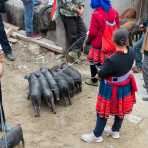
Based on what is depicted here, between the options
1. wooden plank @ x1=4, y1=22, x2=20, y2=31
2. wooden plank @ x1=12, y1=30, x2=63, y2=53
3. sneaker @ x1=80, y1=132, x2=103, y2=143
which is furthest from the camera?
wooden plank @ x1=4, y1=22, x2=20, y2=31

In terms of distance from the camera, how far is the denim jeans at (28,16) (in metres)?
9.93

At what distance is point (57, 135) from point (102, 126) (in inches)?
31.6

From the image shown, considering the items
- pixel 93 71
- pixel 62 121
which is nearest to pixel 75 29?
pixel 93 71

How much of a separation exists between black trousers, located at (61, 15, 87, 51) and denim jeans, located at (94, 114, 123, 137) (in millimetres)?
Result: 3030

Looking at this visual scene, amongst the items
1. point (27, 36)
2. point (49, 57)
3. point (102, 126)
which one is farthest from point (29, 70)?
point (102, 126)

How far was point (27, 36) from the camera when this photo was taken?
1035 centimetres

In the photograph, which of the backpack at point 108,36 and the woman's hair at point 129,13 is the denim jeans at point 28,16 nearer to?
the woman's hair at point 129,13

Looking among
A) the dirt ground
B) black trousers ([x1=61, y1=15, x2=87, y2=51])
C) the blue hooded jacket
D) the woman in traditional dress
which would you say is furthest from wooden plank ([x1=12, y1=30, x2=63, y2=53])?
the woman in traditional dress

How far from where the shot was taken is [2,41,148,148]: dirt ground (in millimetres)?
6855

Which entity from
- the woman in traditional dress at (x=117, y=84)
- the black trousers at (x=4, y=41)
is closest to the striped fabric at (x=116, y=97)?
the woman in traditional dress at (x=117, y=84)

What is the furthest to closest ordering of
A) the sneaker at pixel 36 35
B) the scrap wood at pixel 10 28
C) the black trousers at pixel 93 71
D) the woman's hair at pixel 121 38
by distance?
the scrap wood at pixel 10 28 < the sneaker at pixel 36 35 < the black trousers at pixel 93 71 < the woman's hair at pixel 121 38

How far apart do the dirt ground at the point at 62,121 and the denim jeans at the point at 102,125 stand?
0.20 metres

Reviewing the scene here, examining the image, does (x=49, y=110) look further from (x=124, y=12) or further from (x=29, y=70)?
(x=124, y=12)

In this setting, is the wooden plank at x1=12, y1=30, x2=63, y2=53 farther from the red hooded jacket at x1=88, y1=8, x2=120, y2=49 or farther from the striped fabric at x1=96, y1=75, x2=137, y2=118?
the striped fabric at x1=96, y1=75, x2=137, y2=118
